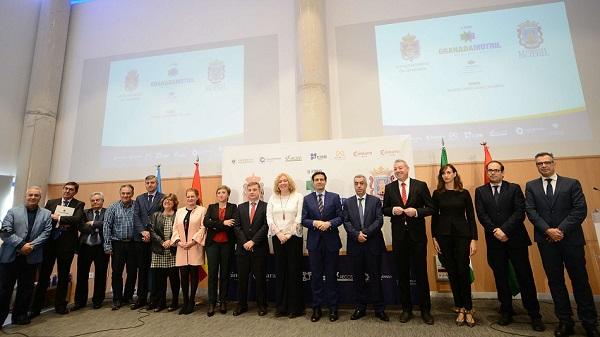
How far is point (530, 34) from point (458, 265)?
371cm

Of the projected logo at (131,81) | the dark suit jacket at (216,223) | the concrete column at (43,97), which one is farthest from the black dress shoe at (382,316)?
the concrete column at (43,97)

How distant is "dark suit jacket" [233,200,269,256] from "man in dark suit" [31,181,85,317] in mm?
A: 1926

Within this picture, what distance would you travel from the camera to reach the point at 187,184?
194 inches

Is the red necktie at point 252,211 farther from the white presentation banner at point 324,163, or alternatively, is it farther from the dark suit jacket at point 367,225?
the dark suit jacket at point 367,225

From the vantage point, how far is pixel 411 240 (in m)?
2.86

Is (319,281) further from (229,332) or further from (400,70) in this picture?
(400,70)

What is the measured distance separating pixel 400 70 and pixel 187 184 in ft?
12.3

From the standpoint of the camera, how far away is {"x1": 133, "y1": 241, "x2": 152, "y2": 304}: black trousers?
3643 mm

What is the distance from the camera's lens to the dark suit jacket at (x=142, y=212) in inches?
144

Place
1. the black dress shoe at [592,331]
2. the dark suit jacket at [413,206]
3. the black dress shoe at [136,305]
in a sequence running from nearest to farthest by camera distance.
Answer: the black dress shoe at [592,331] → the dark suit jacket at [413,206] → the black dress shoe at [136,305]

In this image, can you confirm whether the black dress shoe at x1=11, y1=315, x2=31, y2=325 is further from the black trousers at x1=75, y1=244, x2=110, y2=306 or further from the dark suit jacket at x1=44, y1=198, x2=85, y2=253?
the dark suit jacket at x1=44, y1=198, x2=85, y2=253

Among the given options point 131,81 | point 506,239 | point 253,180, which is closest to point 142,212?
point 253,180

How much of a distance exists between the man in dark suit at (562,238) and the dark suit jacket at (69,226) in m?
4.64

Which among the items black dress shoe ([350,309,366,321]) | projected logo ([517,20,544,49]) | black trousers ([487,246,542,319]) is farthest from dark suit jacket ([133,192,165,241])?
projected logo ([517,20,544,49])
